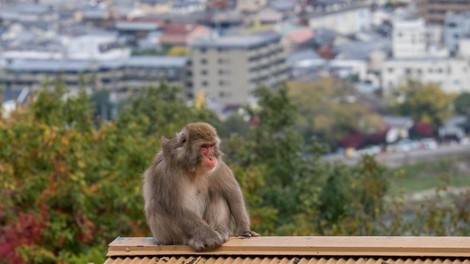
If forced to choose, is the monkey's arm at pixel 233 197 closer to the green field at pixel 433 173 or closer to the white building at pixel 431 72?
the green field at pixel 433 173

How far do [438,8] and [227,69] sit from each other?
13.3 m

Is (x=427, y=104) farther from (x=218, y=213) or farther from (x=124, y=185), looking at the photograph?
(x=218, y=213)

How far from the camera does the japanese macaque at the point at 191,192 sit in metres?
6.20

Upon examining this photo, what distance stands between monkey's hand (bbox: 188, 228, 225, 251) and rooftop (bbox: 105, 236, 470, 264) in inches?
0.9

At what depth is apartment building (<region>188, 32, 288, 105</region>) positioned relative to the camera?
56125mm

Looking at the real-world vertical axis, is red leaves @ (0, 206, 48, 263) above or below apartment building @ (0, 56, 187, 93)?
above

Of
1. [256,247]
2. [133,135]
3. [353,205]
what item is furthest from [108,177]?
[256,247]

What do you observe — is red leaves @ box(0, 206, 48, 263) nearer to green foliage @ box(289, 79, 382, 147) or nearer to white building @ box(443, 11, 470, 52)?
green foliage @ box(289, 79, 382, 147)

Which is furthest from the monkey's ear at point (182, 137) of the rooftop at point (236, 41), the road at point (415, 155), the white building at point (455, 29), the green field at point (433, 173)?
the white building at point (455, 29)

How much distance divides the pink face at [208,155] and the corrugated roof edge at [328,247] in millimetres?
349

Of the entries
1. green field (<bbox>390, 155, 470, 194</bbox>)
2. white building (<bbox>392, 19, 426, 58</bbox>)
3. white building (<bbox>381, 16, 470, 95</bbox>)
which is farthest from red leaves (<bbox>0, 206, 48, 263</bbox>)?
white building (<bbox>392, 19, 426, 58</bbox>)

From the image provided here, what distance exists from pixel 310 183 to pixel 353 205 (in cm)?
145

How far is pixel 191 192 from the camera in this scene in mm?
6297

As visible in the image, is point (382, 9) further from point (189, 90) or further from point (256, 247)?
point (256, 247)
